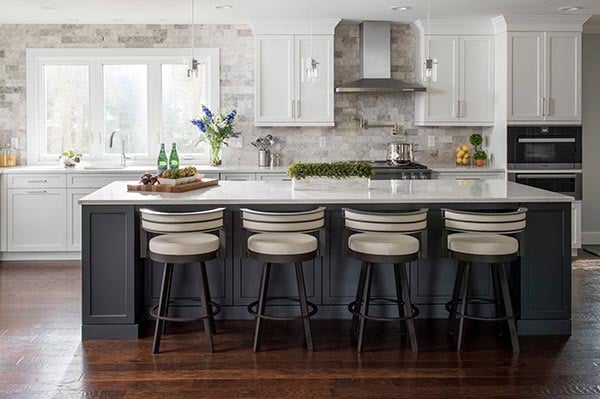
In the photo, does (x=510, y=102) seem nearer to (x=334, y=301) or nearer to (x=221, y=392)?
(x=334, y=301)

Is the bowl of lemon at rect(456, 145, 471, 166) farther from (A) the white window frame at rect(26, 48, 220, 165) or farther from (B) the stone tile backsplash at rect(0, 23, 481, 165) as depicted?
(A) the white window frame at rect(26, 48, 220, 165)

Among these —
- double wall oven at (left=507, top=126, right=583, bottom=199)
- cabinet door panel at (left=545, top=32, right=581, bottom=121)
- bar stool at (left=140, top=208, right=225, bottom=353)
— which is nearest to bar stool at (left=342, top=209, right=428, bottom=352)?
bar stool at (left=140, top=208, right=225, bottom=353)

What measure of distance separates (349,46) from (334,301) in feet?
12.1

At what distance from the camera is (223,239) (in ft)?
14.1

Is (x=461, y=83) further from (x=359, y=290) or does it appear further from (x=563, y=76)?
(x=359, y=290)

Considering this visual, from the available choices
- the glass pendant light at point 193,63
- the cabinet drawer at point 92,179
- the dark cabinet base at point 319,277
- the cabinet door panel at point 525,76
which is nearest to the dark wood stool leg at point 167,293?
the dark cabinet base at point 319,277

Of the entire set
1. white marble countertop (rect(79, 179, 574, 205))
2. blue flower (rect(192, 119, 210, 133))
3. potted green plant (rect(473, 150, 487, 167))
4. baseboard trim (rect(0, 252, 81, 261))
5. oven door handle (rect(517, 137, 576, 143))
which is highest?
blue flower (rect(192, 119, 210, 133))

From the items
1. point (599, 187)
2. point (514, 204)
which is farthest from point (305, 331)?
point (599, 187)

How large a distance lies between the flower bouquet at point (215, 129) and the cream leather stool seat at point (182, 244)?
319 cm

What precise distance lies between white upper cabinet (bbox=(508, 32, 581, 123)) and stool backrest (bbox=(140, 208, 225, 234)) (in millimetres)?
4109

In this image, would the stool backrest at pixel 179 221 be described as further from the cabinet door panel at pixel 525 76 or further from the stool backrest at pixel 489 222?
the cabinet door panel at pixel 525 76

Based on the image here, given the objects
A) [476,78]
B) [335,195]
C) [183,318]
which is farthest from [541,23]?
[183,318]

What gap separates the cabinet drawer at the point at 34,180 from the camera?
699cm

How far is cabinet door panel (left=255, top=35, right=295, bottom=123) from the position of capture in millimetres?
7254
